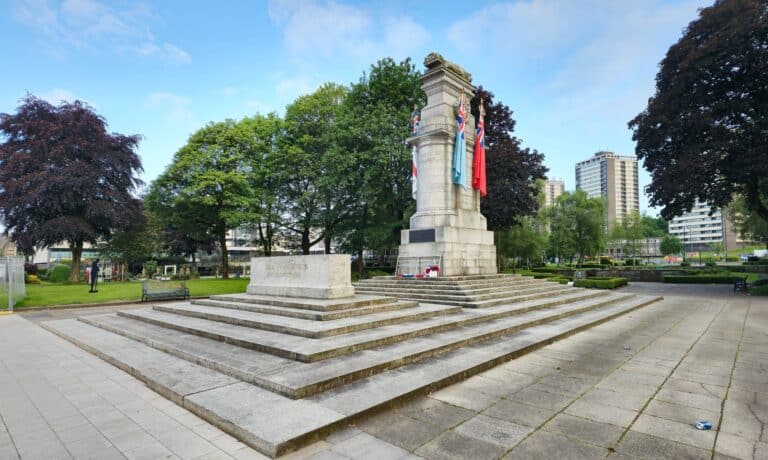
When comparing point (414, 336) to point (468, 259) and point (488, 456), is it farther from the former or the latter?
point (468, 259)

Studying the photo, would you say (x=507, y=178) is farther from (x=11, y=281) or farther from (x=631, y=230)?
(x=631, y=230)

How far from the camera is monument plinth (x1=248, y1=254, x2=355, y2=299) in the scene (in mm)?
10219

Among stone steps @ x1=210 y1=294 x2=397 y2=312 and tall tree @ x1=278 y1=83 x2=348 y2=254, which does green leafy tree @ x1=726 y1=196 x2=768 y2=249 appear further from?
stone steps @ x1=210 y1=294 x2=397 y2=312

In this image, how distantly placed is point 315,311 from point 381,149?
18116mm

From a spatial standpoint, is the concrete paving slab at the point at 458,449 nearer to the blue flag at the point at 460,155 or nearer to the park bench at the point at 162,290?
the blue flag at the point at 460,155

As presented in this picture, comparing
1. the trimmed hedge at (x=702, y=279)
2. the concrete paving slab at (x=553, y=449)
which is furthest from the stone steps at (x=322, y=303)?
the trimmed hedge at (x=702, y=279)

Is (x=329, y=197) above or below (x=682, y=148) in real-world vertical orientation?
below

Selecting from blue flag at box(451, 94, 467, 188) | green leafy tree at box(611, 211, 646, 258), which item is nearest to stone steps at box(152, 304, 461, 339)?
blue flag at box(451, 94, 467, 188)

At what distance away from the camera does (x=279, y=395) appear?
4.95 metres

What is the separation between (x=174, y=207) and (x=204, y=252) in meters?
33.4

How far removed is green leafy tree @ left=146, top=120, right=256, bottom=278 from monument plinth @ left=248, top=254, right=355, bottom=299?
65.2ft

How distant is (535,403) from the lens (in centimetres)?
494

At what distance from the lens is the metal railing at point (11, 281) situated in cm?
1546

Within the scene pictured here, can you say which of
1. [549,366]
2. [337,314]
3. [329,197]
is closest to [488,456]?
[549,366]
